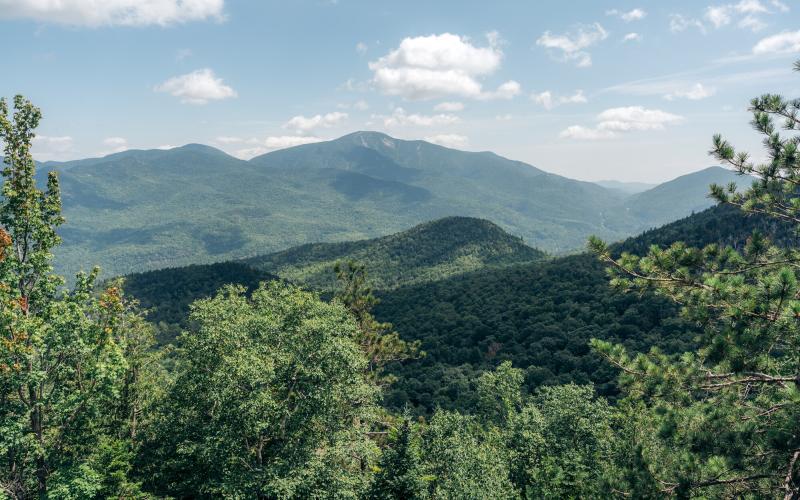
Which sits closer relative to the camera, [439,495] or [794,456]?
[794,456]

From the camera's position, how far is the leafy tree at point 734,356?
10273mm

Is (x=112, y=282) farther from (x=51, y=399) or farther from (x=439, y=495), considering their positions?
(x=439, y=495)

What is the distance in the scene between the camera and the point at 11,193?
1573 centimetres

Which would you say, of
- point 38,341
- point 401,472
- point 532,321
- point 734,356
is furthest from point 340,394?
point 532,321

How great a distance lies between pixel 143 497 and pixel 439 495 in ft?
47.7

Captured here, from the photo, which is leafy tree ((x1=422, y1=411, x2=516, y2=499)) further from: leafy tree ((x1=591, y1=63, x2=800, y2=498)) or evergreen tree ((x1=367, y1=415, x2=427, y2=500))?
leafy tree ((x1=591, y1=63, x2=800, y2=498))

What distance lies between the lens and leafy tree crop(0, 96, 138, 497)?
1553 centimetres

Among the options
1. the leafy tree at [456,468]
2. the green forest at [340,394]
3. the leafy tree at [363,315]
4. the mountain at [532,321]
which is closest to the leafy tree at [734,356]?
the green forest at [340,394]

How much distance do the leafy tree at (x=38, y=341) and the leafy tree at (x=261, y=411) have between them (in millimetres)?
5004

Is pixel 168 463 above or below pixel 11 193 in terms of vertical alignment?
below

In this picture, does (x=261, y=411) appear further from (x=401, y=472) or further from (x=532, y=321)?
(x=532, y=321)

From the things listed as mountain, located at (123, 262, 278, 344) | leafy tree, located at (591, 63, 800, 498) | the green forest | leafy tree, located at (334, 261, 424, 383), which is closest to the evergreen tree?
the green forest

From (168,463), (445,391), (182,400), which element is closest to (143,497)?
(168,463)

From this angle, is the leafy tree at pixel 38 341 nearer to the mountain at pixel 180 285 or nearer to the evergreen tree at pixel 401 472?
the evergreen tree at pixel 401 472
